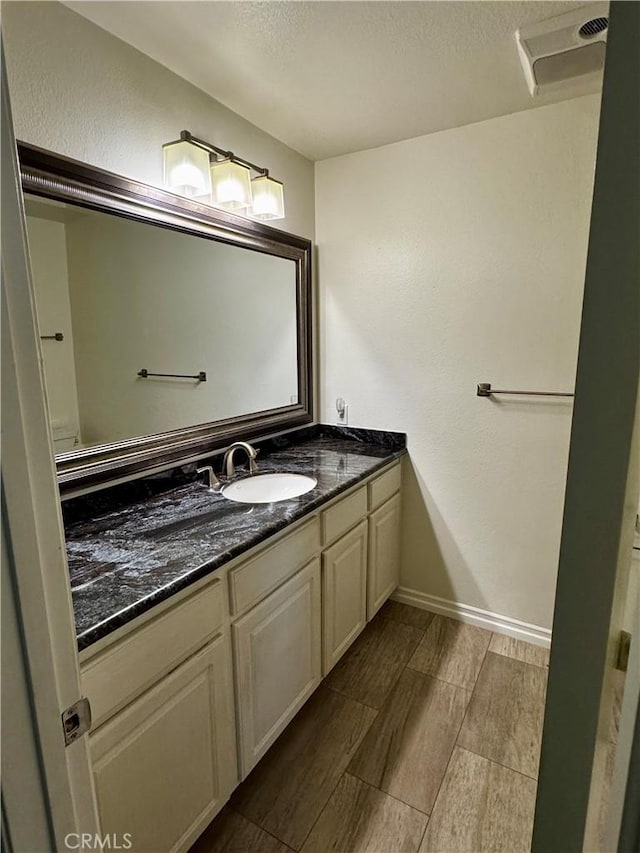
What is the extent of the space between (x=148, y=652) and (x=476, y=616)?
181 centimetres

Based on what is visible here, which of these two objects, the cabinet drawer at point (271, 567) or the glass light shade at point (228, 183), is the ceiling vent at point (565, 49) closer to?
the glass light shade at point (228, 183)

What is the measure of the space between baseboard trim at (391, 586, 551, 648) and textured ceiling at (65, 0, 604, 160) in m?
2.29

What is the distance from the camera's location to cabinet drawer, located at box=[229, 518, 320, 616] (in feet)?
4.37

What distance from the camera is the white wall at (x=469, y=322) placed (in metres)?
1.93

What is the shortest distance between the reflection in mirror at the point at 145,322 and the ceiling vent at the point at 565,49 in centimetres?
123

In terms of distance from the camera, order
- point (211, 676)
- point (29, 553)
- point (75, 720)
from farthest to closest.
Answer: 1. point (211, 676)
2. point (75, 720)
3. point (29, 553)

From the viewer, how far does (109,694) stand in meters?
0.99

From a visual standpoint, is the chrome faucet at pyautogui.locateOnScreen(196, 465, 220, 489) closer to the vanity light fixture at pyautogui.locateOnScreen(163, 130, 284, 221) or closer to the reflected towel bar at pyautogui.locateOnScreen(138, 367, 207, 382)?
the reflected towel bar at pyautogui.locateOnScreen(138, 367, 207, 382)

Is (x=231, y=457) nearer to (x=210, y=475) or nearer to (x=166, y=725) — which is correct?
(x=210, y=475)

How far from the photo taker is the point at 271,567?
146 centimetres

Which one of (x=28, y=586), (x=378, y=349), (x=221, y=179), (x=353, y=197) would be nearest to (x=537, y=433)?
(x=378, y=349)

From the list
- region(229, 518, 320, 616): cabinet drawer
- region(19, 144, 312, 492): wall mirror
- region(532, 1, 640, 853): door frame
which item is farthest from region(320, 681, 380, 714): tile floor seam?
region(532, 1, 640, 853): door frame

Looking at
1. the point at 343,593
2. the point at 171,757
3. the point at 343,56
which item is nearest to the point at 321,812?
the point at 171,757

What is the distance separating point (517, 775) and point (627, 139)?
189cm
